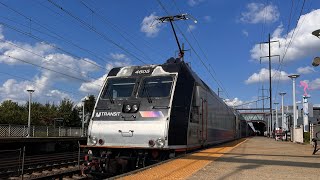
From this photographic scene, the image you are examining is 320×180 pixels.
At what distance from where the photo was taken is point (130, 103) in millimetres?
11930

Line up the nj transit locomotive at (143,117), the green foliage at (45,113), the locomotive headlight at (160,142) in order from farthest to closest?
the green foliage at (45,113), the nj transit locomotive at (143,117), the locomotive headlight at (160,142)

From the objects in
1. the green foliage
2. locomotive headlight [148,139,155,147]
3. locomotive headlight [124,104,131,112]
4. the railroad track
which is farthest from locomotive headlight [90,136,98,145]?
the green foliage

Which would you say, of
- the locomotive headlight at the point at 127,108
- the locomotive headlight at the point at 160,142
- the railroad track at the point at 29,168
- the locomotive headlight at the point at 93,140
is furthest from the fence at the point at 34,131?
the locomotive headlight at the point at 160,142

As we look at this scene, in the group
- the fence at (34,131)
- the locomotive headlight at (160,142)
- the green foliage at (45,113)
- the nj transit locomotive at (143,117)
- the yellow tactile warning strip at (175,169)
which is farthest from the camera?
the green foliage at (45,113)

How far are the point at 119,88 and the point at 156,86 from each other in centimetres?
133

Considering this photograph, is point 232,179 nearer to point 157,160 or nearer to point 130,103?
point 157,160

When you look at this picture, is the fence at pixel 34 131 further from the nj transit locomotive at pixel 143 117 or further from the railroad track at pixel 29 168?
the nj transit locomotive at pixel 143 117

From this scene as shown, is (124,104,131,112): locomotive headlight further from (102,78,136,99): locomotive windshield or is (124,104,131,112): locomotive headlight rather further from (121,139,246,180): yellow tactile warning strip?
(121,139,246,180): yellow tactile warning strip

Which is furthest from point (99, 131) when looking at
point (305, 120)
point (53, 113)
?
point (53, 113)

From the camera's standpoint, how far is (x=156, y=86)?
1221 centimetres

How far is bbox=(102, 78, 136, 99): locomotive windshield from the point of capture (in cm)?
1251

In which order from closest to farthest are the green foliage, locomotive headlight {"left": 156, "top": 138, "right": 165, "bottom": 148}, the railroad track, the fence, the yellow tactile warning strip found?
1. the yellow tactile warning strip
2. locomotive headlight {"left": 156, "top": 138, "right": 165, "bottom": 148}
3. the railroad track
4. the fence
5. the green foliage

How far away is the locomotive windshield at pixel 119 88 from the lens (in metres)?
12.5

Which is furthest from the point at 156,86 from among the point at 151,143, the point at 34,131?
the point at 34,131
